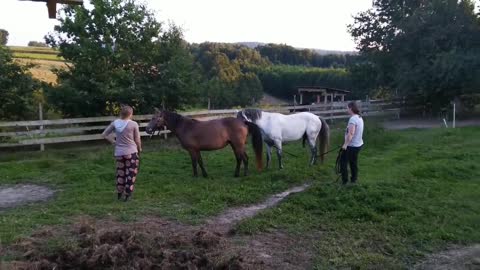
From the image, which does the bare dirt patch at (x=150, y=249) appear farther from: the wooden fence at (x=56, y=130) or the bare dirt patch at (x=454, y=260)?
the wooden fence at (x=56, y=130)

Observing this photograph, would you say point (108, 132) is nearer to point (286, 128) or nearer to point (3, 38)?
point (286, 128)

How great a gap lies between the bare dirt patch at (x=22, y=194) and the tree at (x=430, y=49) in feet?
58.5

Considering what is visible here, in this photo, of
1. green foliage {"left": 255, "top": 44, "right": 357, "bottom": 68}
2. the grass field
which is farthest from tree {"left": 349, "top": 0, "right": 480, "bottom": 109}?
green foliage {"left": 255, "top": 44, "right": 357, "bottom": 68}

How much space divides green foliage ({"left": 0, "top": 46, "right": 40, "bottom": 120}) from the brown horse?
6.24m

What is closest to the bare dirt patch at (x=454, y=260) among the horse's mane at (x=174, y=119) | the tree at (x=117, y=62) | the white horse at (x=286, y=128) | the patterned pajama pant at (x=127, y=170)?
the patterned pajama pant at (x=127, y=170)

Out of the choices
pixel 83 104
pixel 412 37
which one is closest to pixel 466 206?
pixel 83 104

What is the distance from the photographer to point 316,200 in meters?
7.34

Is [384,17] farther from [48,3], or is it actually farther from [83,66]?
[48,3]

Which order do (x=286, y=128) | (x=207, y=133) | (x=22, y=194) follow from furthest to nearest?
1. (x=286, y=128)
2. (x=207, y=133)
3. (x=22, y=194)

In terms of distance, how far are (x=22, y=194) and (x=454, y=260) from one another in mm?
7253

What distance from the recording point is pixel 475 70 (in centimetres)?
2062

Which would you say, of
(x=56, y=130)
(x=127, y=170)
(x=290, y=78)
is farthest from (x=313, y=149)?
(x=290, y=78)

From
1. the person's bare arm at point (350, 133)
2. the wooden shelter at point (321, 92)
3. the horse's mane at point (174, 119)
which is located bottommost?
the person's bare arm at point (350, 133)

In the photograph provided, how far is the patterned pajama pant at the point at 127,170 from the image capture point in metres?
7.64
